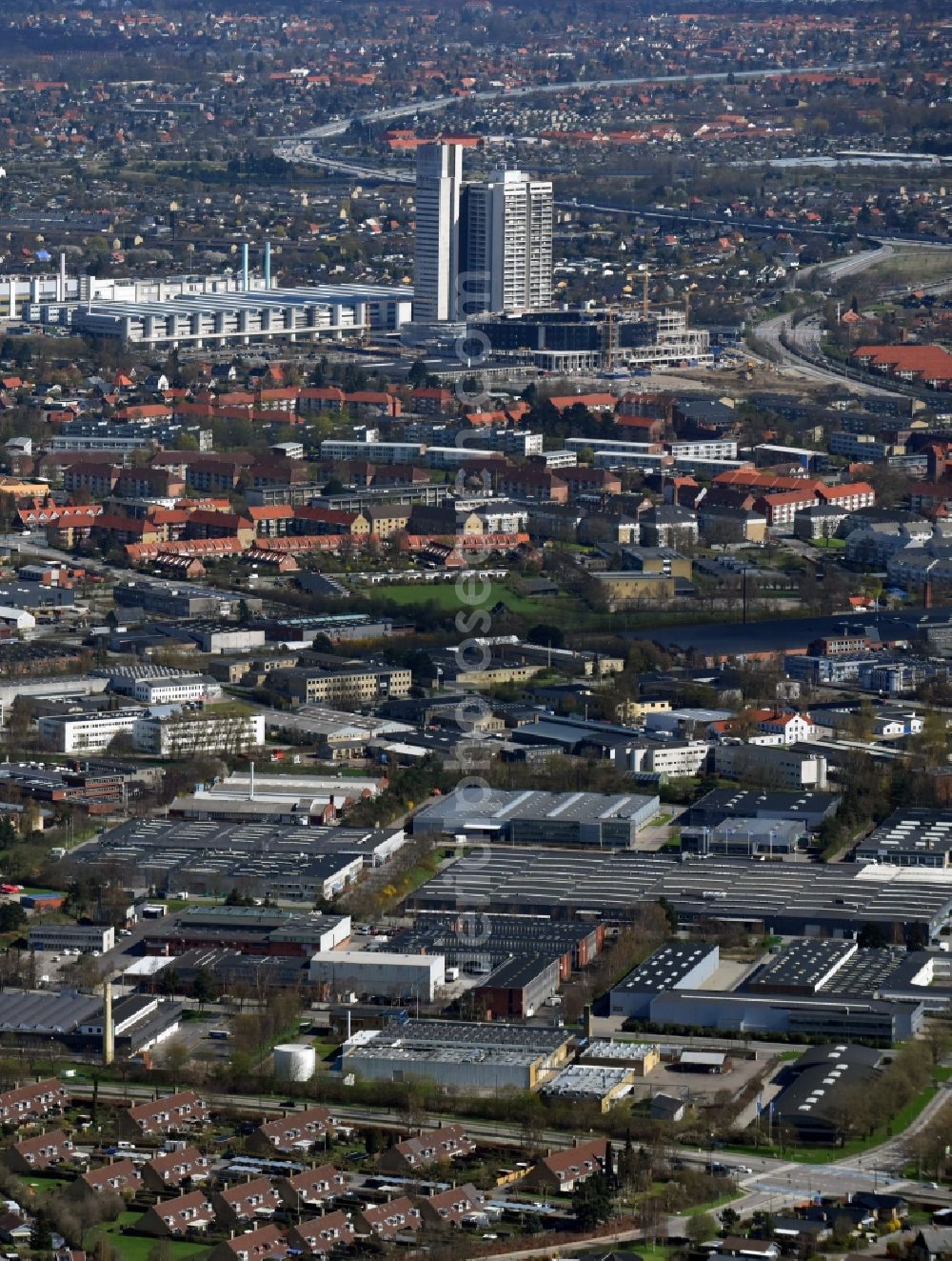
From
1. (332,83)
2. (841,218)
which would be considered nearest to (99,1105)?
(841,218)

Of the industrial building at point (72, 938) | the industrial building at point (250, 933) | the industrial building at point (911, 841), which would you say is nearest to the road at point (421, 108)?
the industrial building at point (911, 841)

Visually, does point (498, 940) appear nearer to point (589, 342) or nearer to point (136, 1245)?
point (136, 1245)

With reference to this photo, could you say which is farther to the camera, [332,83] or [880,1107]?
[332,83]

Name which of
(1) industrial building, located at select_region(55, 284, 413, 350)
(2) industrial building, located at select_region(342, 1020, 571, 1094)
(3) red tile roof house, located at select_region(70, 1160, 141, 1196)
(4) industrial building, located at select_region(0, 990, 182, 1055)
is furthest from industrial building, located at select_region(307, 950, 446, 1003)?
(1) industrial building, located at select_region(55, 284, 413, 350)

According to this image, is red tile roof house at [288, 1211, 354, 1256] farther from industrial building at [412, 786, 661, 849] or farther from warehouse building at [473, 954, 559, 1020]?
industrial building at [412, 786, 661, 849]

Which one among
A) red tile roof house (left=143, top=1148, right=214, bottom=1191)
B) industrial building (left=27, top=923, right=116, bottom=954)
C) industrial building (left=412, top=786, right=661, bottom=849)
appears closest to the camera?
red tile roof house (left=143, top=1148, right=214, bottom=1191)

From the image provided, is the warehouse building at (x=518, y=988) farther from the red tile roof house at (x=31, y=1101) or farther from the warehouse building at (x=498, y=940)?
the red tile roof house at (x=31, y=1101)

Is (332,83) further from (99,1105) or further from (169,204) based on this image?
(99,1105)
